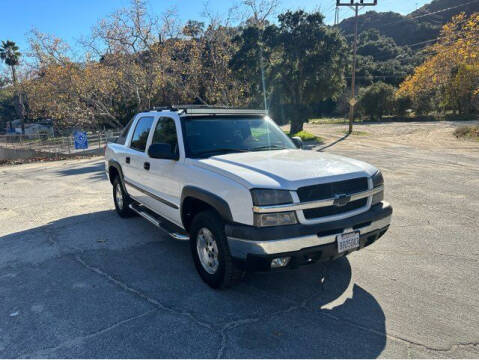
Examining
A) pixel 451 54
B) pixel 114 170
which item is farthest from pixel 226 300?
pixel 451 54

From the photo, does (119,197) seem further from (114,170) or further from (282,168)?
(282,168)

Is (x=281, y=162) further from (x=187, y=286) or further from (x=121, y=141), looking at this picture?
(x=121, y=141)

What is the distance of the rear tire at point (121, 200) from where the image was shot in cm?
593

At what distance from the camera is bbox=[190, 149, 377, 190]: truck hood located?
3.06 m

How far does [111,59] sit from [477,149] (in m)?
22.0

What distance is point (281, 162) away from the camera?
141 inches

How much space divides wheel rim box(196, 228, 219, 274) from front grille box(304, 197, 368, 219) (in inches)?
39.1

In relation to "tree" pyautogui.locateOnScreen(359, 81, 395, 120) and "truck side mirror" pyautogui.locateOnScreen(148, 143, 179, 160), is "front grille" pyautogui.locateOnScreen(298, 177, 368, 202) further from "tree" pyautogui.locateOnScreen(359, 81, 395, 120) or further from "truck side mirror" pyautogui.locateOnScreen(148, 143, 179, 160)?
"tree" pyautogui.locateOnScreen(359, 81, 395, 120)

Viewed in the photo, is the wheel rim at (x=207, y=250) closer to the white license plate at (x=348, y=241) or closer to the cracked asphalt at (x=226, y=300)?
the cracked asphalt at (x=226, y=300)

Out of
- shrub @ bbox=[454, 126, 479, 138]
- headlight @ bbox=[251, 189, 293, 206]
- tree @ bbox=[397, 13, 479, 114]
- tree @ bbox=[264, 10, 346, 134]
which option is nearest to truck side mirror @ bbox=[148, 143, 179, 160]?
headlight @ bbox=[251, 189, 293, 206]

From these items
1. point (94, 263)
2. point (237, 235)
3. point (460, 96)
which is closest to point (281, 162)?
point (237, 235)

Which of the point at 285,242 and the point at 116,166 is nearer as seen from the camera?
the point at 285,242

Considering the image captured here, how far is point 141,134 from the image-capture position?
17.2ft

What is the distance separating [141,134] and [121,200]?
156cm
